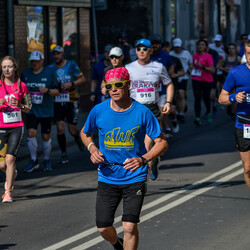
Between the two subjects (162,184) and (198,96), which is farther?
(198,96)

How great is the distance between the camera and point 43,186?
1022 centimetres

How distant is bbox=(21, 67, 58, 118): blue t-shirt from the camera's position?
11.3 m

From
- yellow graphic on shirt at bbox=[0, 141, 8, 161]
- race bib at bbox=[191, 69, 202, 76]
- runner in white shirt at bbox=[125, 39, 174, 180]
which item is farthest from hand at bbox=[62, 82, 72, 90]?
race bib at bbox=[191, 69, 202, 76]

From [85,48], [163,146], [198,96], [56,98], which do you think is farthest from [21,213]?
[85,48]

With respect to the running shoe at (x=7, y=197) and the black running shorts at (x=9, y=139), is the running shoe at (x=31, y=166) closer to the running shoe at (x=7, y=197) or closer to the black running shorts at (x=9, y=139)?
the black running shorts at (x=9, y=139)

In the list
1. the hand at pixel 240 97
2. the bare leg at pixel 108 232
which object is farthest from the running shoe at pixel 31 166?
the bare leg at pixel 108 232

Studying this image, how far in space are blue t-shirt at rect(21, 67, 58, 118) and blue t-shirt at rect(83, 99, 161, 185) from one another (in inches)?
200

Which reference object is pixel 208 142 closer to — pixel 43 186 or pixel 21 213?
pixel 43 186

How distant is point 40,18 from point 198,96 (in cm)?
421

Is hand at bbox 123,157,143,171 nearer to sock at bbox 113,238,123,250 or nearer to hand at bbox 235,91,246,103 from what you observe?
sock at bbox 113,238,123,250

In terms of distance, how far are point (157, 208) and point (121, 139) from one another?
2572 millimetres

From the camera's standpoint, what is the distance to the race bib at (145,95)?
10047 millimetres

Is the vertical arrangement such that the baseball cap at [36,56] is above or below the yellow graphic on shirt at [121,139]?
above

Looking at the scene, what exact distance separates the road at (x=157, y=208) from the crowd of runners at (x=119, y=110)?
0.44 meters
